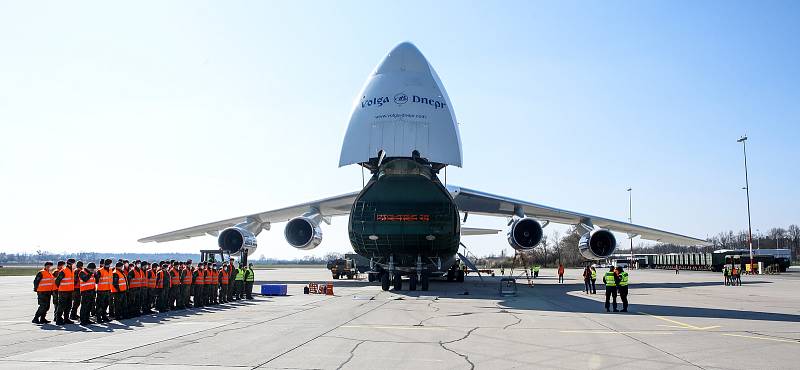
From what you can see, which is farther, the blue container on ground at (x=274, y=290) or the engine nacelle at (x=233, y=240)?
the engine nacelle at (x=233, y=240)

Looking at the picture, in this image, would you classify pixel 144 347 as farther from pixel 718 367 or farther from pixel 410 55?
pixel 410 55

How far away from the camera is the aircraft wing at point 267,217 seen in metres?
27.9

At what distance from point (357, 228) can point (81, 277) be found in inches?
426

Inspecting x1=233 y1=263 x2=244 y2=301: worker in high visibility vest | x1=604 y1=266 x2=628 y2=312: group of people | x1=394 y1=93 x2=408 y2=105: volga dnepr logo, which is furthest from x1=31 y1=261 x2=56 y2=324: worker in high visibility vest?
x1=604 y1=266 x2=628 y2=312: group of people

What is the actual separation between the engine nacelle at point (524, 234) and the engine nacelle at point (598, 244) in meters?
2.96

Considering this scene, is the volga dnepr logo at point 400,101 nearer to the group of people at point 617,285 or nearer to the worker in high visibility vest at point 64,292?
the group of people at point 617,285

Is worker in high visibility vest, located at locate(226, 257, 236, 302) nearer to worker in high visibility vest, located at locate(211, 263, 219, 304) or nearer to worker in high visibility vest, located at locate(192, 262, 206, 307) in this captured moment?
worker in high visibility vest, located at locate(211, 263, 219, 304)

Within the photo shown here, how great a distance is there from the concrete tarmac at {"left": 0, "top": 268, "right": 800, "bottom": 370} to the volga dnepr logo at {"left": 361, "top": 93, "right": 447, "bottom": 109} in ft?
25.1

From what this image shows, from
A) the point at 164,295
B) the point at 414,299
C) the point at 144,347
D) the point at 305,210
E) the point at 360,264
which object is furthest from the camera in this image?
the point at 360,264

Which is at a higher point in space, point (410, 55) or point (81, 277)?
point (410, 55)

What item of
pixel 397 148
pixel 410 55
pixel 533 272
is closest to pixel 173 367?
pixel 397 148

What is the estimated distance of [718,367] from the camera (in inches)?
311

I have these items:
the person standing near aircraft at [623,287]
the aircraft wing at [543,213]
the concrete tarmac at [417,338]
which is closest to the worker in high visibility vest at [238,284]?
the concrete tarmac at [417,338]

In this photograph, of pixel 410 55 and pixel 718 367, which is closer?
pixel 718 367
